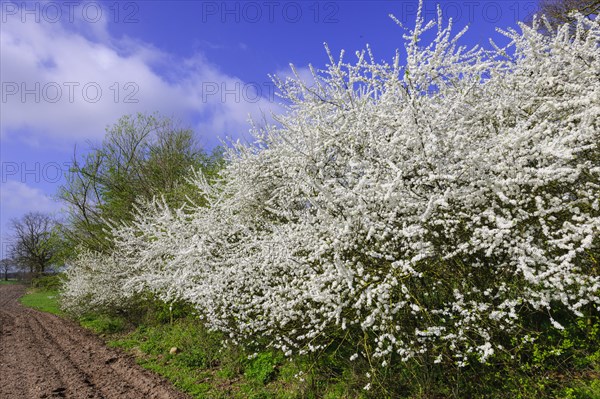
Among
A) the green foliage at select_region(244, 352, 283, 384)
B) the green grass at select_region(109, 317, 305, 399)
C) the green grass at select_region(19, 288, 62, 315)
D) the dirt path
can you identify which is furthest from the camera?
the green grass at select_region(19, 288, 62, 315)

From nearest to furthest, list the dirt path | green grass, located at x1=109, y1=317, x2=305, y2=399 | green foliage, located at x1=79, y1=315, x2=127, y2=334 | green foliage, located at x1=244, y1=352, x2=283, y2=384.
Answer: green grass, located at x1=109, y1=317, x2=305, y2=399, green foliage, located at x1=244, y1=352, x2=283, y2=384, the dirt path, green foliage, located at x1=79, y1=315, x2=127, y2=334

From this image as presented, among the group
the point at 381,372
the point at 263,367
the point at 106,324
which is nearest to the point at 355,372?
the point at 381,372

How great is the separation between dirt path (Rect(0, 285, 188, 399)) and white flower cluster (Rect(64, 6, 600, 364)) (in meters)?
2.30

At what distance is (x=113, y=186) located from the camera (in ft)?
67.7

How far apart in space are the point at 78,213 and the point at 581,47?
2217 cm

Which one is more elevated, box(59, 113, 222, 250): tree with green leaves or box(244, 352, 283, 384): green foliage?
box(59, 113, 222, 250): tree with green leaves

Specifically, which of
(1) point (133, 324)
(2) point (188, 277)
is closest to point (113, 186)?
(1) point (133, 324)

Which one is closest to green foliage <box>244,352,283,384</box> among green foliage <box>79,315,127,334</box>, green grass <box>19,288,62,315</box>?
green foliage <box>79,315,127,334</box>

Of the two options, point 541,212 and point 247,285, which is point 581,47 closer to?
point 541,212

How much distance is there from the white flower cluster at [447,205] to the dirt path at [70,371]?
2.30 metres

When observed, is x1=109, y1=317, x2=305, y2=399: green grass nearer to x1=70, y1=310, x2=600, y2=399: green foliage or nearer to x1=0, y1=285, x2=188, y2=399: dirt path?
x1=70, y1=310, x2=600, y2=399: green foliage

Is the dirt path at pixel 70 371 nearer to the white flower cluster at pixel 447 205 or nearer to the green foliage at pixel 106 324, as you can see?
the green foliage at pixel 106 324

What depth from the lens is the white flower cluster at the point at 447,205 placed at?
11.9 feet

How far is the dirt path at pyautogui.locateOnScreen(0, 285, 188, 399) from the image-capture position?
6895 mm
